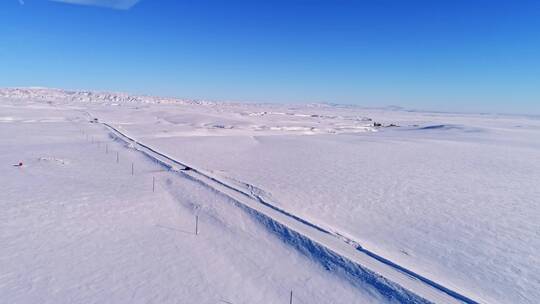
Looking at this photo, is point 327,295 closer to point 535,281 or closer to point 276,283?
point 276,283

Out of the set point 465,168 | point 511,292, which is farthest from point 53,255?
point 465,168

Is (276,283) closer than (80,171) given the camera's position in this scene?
Yes

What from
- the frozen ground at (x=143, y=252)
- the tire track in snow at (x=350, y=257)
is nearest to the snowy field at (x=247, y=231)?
the frozen ground at (x=143, y=252)

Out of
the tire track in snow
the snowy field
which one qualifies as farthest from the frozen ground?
the tire track in snow

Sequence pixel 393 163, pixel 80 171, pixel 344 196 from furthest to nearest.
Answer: pixel 393 163, pixel 80 171, pixel 344 196

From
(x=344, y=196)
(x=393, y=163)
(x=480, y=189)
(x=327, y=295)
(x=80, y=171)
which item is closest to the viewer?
(x=327, y=295)

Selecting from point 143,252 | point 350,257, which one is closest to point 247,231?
point 143,252

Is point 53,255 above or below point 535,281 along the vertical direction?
below

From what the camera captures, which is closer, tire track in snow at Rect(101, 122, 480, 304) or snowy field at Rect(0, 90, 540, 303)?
tire track in snow at Rect(101, 122, 480, 304)

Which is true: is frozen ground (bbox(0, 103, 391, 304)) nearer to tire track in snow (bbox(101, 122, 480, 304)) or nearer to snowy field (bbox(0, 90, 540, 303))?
snowy field (bbox(0, 90, 540, 303))
